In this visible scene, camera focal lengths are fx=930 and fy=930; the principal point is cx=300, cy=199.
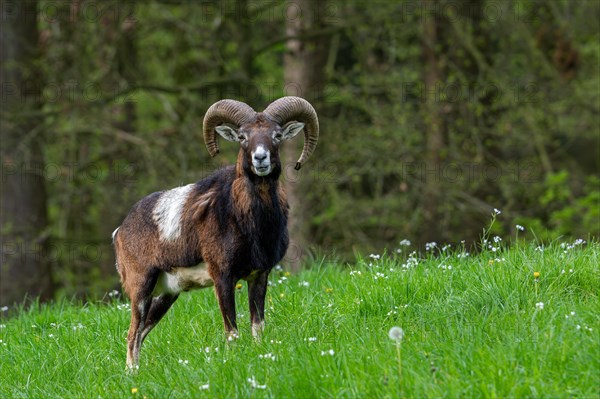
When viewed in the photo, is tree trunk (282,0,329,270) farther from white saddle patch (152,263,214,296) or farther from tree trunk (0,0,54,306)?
white saddle patch (152,263,214,296)

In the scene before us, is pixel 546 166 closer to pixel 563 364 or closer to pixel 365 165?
pixel 365 165

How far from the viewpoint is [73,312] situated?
407 inches

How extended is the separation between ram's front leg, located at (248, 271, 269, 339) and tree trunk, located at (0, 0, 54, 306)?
363 inches

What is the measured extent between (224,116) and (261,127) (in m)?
0.55

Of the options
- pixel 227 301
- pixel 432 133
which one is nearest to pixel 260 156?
pixel 227 301

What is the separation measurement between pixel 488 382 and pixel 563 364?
1.75 feet

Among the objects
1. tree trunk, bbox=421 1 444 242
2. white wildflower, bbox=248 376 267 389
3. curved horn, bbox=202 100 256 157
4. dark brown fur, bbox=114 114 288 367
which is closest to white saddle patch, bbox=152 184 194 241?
dark brown fur, bbox=114 114 288 367

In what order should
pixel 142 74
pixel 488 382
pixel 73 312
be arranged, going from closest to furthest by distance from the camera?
pixel 488 382
pixel 73 312
pixel 142 74

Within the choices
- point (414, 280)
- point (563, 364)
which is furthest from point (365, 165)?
point (563, 364)

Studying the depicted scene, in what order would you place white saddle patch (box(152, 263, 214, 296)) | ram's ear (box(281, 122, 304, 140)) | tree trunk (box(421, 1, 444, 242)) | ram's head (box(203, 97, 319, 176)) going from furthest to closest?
tree trunk (box(421, 1, 444, 242))
ram's ear (box(281, 122, 304, 140))
white saddle patch (box(152, 263, 214, 296))
ram's head (box(203, 97, 319, 176))

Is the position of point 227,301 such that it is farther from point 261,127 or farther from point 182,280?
point 261,127

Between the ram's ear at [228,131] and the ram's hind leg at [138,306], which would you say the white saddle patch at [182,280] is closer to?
the ram's hind leg at [138,306]

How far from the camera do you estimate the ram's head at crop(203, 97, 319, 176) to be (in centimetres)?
782

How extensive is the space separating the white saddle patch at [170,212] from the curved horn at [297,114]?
3.65 ft
